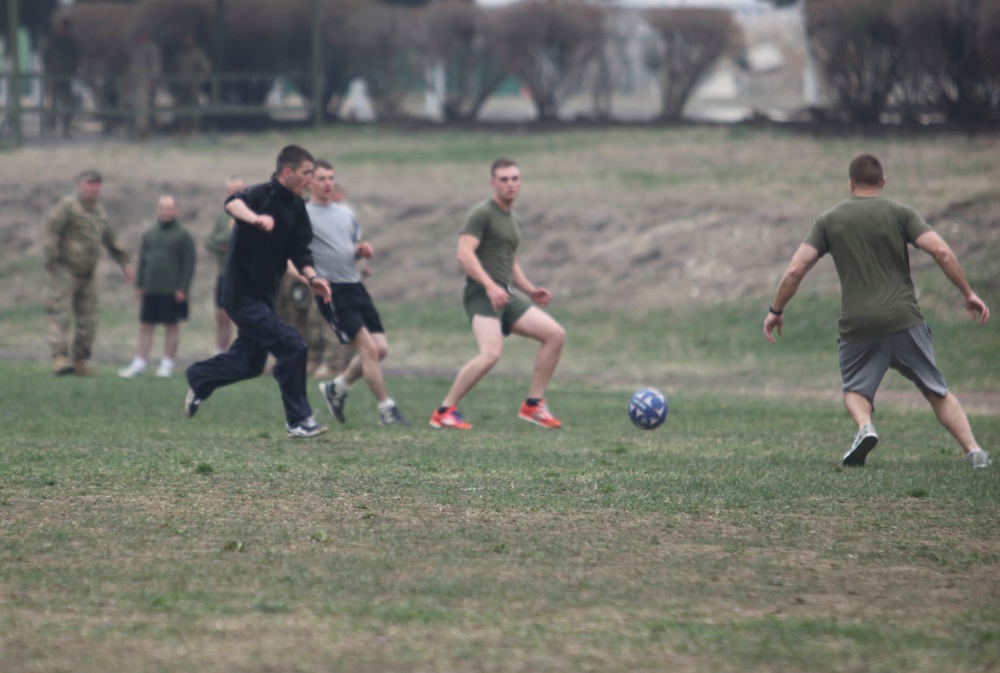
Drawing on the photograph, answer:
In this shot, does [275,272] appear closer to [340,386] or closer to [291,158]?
[291,158]

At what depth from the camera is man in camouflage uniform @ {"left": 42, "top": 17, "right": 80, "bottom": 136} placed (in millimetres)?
33406

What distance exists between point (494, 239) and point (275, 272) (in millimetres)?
1802

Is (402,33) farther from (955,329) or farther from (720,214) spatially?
(955,329)

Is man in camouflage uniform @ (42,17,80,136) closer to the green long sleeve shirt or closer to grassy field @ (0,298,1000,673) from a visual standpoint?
the green long sleeve shirt

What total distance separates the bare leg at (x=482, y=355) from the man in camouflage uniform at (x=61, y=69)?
24.2 meters

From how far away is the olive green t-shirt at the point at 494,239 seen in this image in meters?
11.3

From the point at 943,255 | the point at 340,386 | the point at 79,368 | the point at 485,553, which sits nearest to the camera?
the point at 485,553

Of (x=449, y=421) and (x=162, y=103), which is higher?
(x=162, y=103)

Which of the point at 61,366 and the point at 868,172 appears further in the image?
the point at 61,366

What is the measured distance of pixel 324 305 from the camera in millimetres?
10906

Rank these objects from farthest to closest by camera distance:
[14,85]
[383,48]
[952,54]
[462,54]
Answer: [383,48]
[462,54]
[14,85]
[952,54]

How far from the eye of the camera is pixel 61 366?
16234 mm

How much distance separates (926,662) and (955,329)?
14408mm

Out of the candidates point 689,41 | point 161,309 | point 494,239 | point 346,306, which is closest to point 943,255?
point 494,239
